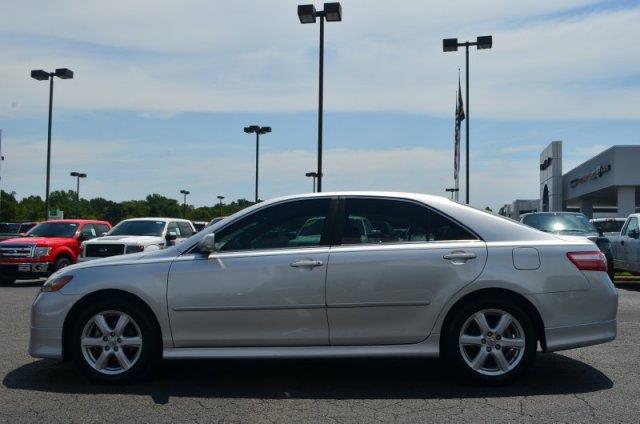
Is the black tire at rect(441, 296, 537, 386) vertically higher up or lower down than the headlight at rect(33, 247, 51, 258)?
lower down

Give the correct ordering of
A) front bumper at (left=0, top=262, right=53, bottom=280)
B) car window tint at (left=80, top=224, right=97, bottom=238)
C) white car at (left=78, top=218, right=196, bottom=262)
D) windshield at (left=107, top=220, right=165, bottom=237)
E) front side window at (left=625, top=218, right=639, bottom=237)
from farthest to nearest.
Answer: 1. car window tint at (left=80, top=224, right=97, bottom=238)
2. windshield at (left=107, top=220, right=165, bottom=237)
3. front bumper at (left=0, top=262, right=53, bottom=280)
4. front side window at (left=625, top=218, right=639, bottom=237)
5. white car at (left=78, top=218, right=196, bottom=262)

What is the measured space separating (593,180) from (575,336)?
38.0m

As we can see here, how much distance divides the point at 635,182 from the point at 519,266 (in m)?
33.0

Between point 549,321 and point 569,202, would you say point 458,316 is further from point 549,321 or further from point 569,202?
point 569,202

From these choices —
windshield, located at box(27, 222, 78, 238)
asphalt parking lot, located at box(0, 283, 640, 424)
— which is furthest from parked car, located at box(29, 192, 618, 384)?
windshield, located at box(27, 222, 78, 238)

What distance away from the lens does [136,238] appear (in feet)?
52.1

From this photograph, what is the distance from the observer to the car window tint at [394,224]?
618 centimetres

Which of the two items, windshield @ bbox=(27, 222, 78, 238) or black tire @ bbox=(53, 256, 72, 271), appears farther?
windshield @ bbox=(27, 222, 78, 238)

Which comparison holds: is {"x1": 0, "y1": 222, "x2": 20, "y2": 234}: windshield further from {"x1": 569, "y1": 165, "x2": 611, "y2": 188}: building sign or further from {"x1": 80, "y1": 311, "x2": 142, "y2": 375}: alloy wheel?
{"x1": 80, "y1": 311, "x2": 142, "y2": 375}: alloy wheel

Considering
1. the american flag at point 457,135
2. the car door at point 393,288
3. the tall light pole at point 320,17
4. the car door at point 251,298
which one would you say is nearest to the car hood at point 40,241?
the tall light pole at point 320,17

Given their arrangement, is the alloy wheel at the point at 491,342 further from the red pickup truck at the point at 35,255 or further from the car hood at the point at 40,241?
the car hood at the point at 40,241

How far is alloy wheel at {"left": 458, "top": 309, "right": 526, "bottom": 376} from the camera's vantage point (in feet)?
19.4

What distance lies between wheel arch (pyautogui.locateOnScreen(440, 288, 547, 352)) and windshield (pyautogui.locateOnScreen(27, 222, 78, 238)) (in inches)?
557

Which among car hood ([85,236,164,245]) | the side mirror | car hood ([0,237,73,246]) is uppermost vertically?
the side mirror
